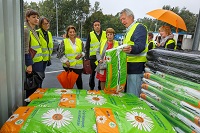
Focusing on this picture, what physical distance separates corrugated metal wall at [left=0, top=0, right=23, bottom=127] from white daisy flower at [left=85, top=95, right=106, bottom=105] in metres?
0.79

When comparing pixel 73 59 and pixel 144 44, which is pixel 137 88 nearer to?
pixel 144 44

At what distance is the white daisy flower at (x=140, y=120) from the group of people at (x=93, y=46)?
2.88ft

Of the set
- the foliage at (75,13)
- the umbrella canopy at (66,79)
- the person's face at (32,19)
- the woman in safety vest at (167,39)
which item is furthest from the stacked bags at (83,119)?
the foliage at (75,13)

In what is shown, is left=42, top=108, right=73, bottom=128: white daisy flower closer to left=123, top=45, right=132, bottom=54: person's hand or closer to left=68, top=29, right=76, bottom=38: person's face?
left=123, top=45, right=132, bottom=54: person's hand

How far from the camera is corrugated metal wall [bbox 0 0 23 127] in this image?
157 cm

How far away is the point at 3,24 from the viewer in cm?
Answer: 154

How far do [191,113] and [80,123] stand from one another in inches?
39.8

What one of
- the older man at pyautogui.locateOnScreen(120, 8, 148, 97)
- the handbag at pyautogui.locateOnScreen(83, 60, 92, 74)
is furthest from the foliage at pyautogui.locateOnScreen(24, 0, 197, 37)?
the older man at pyautogui.locateOnScreen(120, 8, 148, 97)

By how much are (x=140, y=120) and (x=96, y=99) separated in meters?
0.59

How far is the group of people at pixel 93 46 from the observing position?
7.86 ft

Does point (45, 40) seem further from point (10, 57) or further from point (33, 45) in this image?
point (10, 57)

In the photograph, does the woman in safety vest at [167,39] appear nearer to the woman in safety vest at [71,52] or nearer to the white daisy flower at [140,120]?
the woman in safety vest at [71,52]

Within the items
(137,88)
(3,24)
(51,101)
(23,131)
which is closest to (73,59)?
(137,88)

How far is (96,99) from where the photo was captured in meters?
1.95
